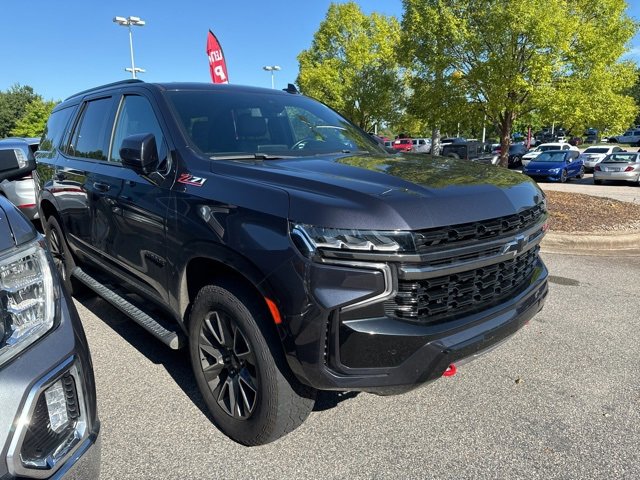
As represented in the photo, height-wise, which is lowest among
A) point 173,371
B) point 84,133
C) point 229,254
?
point 173,371

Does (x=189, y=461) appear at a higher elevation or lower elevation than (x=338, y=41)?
lower

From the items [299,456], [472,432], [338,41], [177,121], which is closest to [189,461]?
[299,456]

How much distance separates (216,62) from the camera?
1245cm

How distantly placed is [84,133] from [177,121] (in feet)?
5.58

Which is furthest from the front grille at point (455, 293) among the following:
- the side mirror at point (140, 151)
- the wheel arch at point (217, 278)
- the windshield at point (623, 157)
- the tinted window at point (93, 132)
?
the windshield at point (623, 157)

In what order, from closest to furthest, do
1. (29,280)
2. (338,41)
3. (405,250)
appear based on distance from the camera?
(29,280) < (405,250) < (338,41)

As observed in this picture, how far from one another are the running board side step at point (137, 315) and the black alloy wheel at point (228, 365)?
0.79 ft

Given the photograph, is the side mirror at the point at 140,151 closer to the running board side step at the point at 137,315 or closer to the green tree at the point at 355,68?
the running board side step at the point at 137,315

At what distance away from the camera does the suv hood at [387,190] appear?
2.01 m

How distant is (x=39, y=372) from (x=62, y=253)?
3.72 metres

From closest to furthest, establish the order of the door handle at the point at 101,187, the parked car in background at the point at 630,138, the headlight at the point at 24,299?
the headlight at the point at 24,299, the door handle at the point at 101,187, the parked car in background at the point at 630,138

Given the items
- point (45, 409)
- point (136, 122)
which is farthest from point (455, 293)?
point (136, 122)

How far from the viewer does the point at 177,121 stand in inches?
115

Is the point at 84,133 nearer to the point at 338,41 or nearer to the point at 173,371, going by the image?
the point at 173,371
